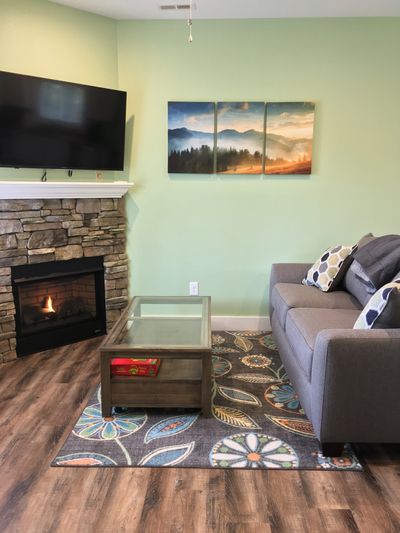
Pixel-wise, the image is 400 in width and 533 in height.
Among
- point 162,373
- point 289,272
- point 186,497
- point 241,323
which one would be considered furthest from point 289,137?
point 186,497

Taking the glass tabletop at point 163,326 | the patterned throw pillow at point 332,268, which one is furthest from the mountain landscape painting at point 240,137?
the glass tabletop at point 163,326

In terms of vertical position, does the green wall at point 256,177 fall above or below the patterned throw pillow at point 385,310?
above

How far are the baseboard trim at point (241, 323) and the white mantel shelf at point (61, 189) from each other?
4.76 ft

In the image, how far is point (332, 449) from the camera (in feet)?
6.49

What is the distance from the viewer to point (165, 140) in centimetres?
348

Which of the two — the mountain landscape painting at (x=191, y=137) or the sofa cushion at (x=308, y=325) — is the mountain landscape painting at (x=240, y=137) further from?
the sofa cushion at (x=308, y=325)

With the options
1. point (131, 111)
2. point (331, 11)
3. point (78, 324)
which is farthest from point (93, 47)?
point (78, 324)

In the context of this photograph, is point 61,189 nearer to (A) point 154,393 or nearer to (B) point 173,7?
(B) point 173,7

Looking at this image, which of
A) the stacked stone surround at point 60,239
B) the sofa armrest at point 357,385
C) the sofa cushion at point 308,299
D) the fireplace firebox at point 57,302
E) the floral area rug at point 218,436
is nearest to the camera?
the sofa armrest at point 357,385

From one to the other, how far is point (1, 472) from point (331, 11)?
3.76m

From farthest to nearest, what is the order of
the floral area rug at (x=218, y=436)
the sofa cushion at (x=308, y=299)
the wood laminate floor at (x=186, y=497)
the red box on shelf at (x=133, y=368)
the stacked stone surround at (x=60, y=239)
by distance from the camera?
the stacked stone surround at (x=60, y=239) → the sofa cushion at (x=308, y=299) → the red box on shelf at (x=133, y=368) → the floral area rug at (x=218, y=436) → the wood laminate floor at (x=186, y=497)

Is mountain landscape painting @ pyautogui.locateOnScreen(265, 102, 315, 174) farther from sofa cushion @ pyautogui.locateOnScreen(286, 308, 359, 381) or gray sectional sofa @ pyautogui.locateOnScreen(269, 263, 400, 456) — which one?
gray sectional sofa @ pyautogui.locateOnScreen(269, 263, 400, 456)

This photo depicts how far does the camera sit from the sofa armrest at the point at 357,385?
183cm

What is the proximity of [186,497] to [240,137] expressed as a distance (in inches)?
107
